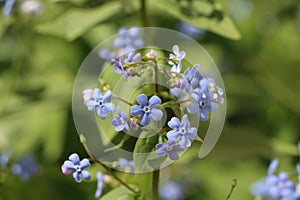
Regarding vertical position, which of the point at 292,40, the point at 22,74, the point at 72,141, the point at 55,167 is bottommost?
the point at 55,167

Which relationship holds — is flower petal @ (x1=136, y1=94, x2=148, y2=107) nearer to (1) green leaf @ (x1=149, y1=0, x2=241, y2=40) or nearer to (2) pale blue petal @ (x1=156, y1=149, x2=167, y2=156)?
(2) pale blue petal @ (x1=156, y1=149, x2=167, y2=156)

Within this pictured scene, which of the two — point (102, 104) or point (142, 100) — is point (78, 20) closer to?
point (102, 104)

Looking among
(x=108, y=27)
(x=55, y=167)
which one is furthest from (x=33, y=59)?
(x=55, y=167)

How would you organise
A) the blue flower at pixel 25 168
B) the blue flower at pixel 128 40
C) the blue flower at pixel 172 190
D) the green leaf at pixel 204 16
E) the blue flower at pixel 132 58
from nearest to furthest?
the blue flower at pixel 132 58, the blue flower at pixel 128 40, the green leaf at pixel 204 16, the blue flower at pixel 25 168, the blue flower at pixel 172 190

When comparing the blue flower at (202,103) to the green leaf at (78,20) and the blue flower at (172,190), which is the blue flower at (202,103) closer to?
the green leaf at (78,20)

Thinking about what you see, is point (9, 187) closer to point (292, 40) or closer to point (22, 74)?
point (22, 74)

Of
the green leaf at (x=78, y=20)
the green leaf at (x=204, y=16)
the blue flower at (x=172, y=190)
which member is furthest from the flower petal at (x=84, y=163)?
the blue flower at (x=172, y=190)
